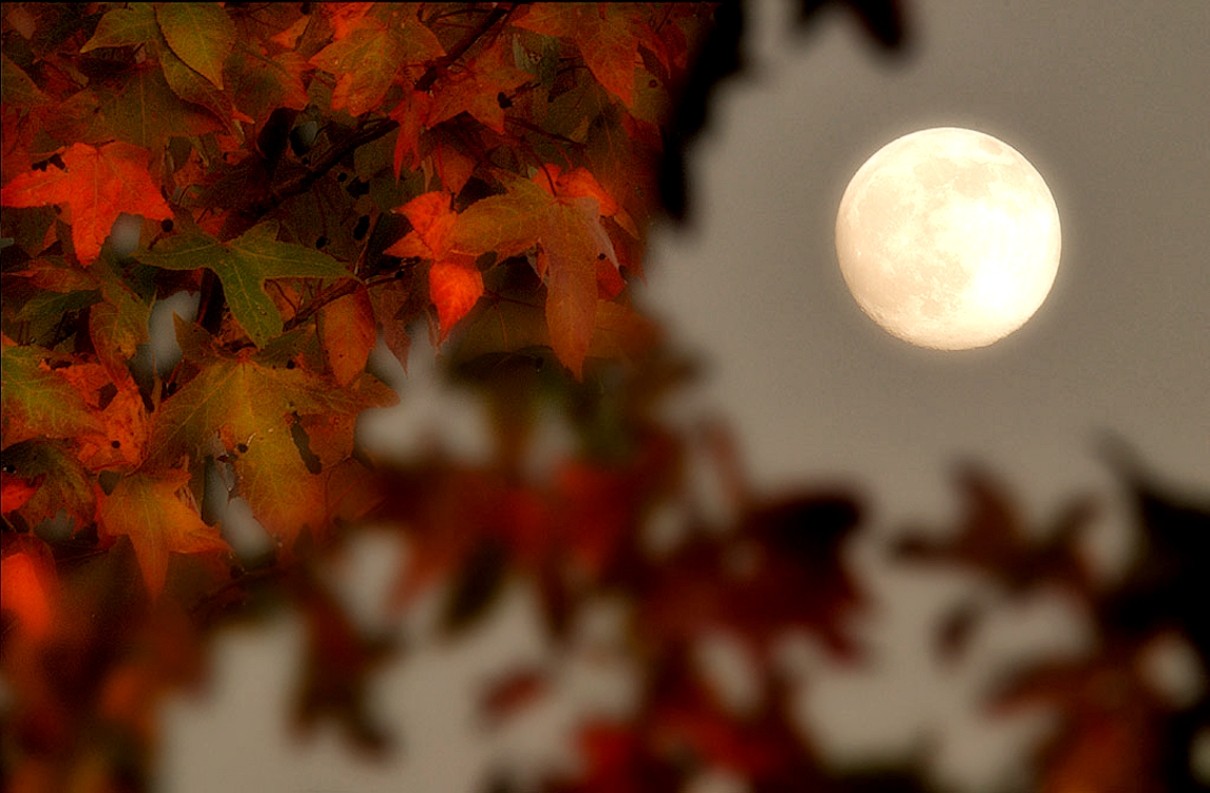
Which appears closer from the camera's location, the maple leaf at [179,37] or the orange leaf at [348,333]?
the maple leaf at [179,37]

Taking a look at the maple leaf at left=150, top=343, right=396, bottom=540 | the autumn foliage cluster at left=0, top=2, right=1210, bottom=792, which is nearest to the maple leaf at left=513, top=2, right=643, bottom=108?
the autumn foliage cluster at left=0, top=2, right=1210, bottom=792

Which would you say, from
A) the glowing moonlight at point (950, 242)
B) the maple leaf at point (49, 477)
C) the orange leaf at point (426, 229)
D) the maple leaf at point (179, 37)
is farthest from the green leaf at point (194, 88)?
the glowing moonlight at point (950, 242)

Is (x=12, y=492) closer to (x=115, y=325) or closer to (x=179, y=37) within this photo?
(x=115, y=325)

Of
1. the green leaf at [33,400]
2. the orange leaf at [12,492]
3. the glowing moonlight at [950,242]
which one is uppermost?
the glowing moonlight at [950,242]

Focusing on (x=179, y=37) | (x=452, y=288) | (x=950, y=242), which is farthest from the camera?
(x=950, y=242)

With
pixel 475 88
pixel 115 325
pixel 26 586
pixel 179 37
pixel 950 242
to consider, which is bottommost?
pixel 26 586

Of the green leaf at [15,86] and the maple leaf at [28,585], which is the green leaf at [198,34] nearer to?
the green leaf at [15,86]

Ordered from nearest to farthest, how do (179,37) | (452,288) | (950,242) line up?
(179,37) < (452,288) < (950,242)

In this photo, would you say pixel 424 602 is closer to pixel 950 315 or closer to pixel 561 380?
pixel 561 380

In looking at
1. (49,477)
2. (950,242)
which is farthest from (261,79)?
(950,242)
